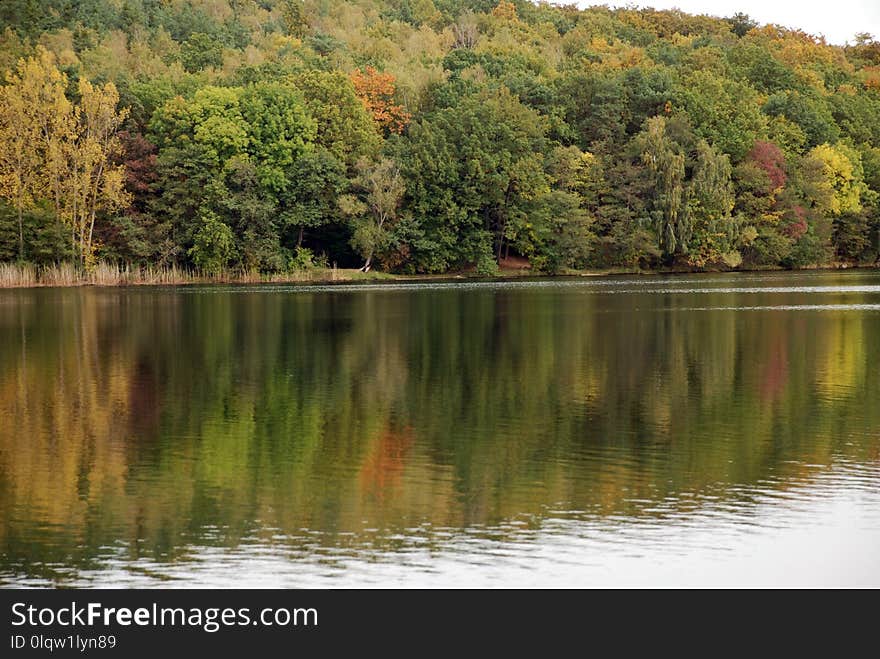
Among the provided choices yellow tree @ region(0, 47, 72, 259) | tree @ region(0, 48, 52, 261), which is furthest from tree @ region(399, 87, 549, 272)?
tree @ region(0, 48, 52, 261)

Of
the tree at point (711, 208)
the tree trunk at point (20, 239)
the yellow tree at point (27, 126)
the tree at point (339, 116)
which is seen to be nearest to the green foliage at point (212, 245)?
the yellow tree at point (27, 126)

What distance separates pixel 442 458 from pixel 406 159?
192 feet

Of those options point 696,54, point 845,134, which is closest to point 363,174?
point 696,54

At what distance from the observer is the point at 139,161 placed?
222 ft

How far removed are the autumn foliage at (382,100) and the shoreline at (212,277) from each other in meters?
11.8

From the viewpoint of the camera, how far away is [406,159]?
71812 mm

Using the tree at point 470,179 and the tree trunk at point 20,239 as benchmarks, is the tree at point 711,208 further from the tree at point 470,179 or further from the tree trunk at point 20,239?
the tree trunk at point 20,239

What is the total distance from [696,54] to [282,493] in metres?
86.1

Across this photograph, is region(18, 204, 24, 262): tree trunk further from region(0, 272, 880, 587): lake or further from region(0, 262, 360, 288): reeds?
region(0, 272, 880, 587): lake

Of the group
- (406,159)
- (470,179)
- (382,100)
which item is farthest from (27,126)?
(470,179)

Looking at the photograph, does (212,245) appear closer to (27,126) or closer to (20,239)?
(20,239)

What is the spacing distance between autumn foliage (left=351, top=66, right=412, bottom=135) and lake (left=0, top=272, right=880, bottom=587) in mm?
49422

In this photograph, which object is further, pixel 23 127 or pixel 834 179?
pixel 834 179

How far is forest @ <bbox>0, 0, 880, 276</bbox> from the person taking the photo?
65.8 meters
